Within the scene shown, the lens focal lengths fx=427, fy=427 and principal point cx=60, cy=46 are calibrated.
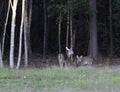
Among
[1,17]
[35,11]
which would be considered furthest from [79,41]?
[1,17]

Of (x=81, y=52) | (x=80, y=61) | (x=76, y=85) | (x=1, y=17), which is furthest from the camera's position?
(x=81, y=52)

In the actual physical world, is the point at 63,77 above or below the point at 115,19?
below

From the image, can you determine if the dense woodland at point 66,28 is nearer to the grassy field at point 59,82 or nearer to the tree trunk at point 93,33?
the tree trunk at point 93,33

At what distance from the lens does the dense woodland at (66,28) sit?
127 ft

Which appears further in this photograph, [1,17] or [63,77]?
[1,17]

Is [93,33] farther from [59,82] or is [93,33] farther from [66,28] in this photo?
[59,82]

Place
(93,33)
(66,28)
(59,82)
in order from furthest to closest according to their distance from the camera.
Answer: (66,28) → (93,33) → (59,82)

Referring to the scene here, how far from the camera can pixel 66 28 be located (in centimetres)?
4628

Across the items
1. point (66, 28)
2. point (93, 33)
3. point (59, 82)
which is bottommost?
point (59, 82)

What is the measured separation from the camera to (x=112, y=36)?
46.4 metres

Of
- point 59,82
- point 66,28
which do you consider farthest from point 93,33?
point 59,82

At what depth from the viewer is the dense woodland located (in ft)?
127

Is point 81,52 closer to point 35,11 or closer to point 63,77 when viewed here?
point 35,11

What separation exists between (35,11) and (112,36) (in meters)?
9.32
